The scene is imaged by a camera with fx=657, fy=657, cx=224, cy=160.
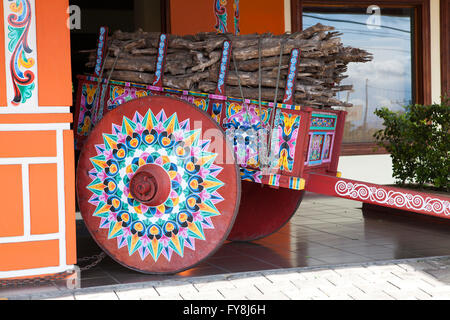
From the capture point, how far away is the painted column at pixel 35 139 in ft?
12.9

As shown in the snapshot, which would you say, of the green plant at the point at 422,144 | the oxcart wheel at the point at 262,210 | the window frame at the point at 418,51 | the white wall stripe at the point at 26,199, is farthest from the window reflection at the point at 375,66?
the white wall stripe at the point at 26,199

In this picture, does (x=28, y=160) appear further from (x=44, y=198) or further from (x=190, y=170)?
(x=190, y=170)

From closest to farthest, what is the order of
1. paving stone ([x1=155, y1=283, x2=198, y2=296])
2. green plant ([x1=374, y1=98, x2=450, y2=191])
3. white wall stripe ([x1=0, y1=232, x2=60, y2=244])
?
paving stone ([x1=155, y1=283, x2=198, y2=296]) → white wall stripe ([x1=0, y1=232, x2=60, y2=244]) → green plant ([x1=374, y1=98, x2=450, y2=191])

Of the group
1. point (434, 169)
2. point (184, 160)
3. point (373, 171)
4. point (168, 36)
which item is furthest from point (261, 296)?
point (373, 171)

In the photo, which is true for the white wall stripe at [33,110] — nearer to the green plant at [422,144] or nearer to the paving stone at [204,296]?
the paving stone at [204,296]

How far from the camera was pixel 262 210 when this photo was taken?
17.4ft

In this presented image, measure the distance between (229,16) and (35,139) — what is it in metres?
3.23

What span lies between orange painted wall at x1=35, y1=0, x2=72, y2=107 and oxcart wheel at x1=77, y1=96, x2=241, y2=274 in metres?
0.40

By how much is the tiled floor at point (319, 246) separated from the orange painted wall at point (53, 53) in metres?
1.15

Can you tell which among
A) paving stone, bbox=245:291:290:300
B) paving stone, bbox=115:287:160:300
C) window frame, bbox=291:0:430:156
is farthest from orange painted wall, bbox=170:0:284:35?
paving stone, bbox=245:291:290:300

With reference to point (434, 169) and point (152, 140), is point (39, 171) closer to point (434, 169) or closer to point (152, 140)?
A: point (152, 140)

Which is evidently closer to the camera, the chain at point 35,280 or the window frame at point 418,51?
the chain at point 35,280

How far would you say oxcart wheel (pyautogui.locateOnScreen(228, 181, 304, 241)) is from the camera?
5.21 m

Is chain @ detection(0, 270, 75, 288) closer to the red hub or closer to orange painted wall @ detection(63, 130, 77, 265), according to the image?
orange painted wall @ detection(63, 130, 77, 265)
